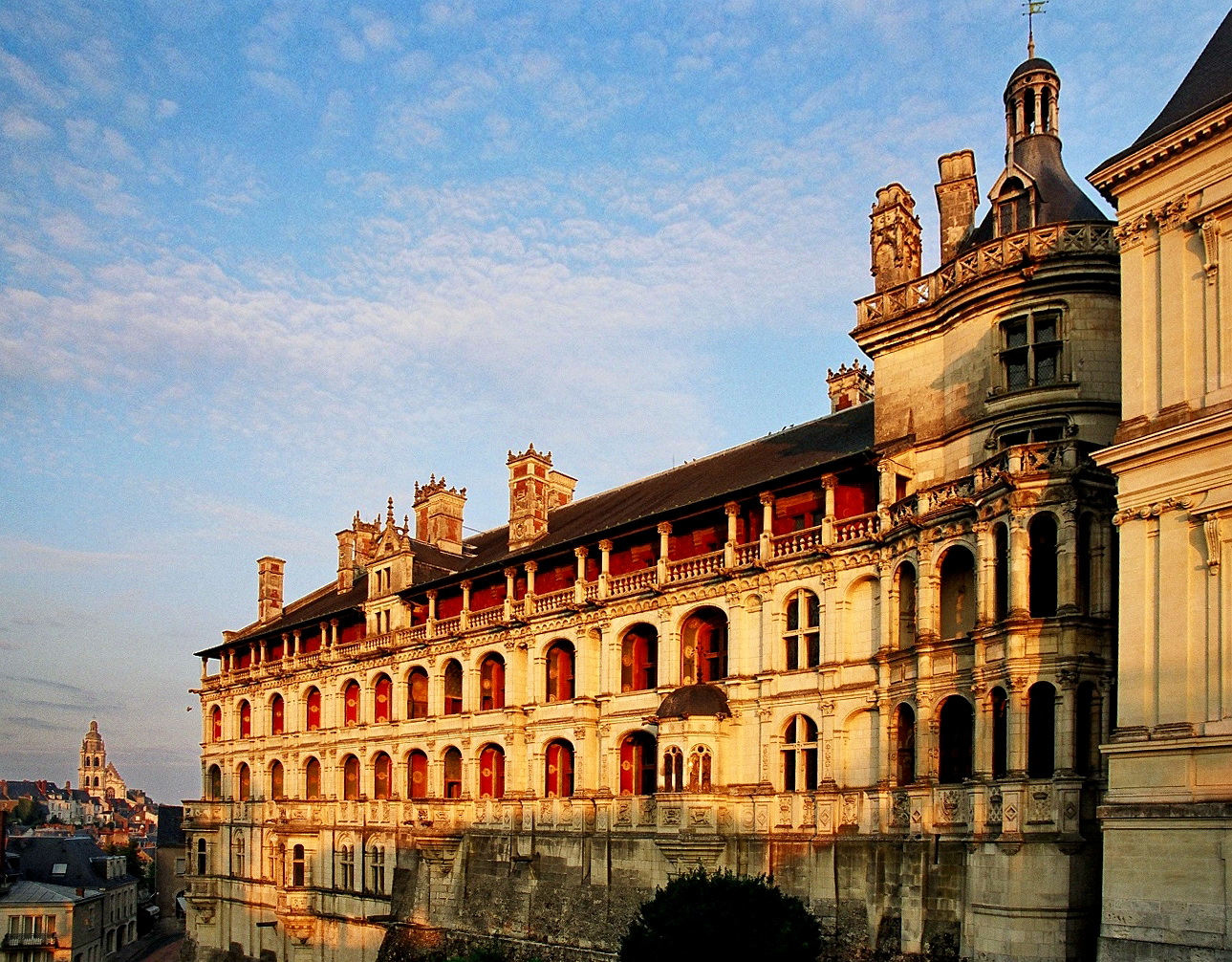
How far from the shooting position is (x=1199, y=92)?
27.7m

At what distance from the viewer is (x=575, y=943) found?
4441 cm

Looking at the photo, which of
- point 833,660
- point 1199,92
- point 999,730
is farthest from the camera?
point 833,660

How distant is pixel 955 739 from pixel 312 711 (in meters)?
42.0

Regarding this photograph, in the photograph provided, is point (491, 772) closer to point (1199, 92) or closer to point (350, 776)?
point (350, 776)

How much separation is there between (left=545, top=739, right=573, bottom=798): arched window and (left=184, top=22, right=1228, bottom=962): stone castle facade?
0.45 feet

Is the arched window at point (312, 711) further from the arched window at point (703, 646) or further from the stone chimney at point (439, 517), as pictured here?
the arched window at point (703, 646)

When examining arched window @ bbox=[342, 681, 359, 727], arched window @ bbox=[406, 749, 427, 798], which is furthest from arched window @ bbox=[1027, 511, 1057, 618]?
arched window @ bbox=[342, 681, 359, 727]

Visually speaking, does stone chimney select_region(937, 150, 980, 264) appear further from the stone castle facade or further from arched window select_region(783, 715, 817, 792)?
arched window select_region(783, 715, 817, 792)

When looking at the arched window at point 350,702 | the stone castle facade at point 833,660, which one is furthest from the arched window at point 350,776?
the arched window at point 350,702

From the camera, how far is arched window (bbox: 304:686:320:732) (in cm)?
6581

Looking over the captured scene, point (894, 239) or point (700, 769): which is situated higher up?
point (894, 239)

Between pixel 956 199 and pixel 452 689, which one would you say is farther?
pixel 452 689

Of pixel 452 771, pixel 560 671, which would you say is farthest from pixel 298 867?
pixel 560 671

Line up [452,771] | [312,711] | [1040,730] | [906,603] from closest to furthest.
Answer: [1040,730]
[906,603]
[452,771]
[312,711]
